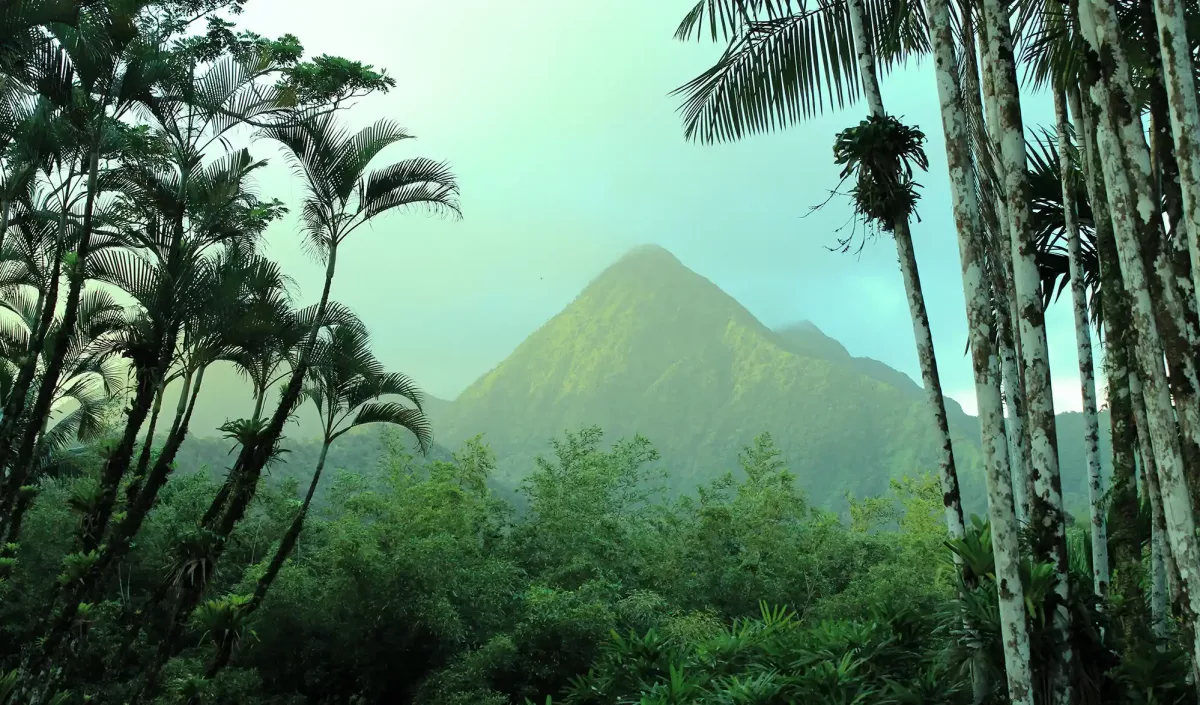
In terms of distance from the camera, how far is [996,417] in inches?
185

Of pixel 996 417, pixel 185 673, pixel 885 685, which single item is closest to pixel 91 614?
pixel 185 673

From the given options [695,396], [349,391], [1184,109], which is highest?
[695,396]

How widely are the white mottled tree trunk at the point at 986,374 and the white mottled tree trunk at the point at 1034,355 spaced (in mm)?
199

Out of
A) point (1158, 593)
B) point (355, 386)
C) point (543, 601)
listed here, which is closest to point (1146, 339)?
point (1158, 593)

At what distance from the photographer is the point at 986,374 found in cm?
480

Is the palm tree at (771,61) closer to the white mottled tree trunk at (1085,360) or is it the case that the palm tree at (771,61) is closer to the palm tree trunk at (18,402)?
the white mottled tree trunk at (1085,360)

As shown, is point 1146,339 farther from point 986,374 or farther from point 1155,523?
point 1155,523

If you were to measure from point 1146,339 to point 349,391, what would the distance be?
911cm

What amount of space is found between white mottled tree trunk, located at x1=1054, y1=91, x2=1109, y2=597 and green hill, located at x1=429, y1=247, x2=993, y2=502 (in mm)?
76872

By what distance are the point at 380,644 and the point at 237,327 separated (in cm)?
672

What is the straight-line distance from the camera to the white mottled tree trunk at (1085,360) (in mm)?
6664

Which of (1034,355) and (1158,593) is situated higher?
(1034,355)

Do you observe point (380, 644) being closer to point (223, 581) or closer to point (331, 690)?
point (331, 690)

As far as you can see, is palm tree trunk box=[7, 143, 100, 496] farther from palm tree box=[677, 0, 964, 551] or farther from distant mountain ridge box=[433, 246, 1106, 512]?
distant mountain ridge box=[433, 246, 1106, 512]
